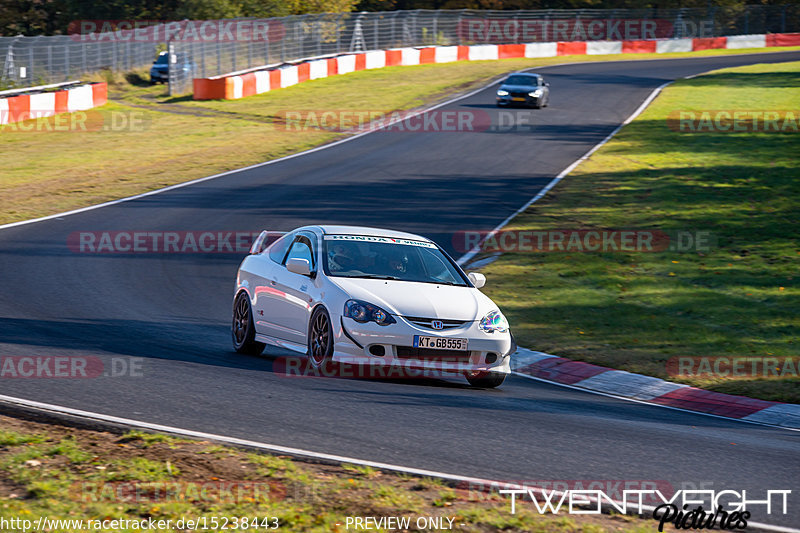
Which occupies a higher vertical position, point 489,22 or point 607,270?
point 489,22

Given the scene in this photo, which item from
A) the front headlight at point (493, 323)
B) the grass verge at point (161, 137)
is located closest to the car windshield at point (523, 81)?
the grass verge at point (161, 137)

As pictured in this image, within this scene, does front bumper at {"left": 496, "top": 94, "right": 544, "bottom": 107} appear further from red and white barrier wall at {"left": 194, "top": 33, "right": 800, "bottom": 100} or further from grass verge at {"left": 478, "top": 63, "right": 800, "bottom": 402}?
red and white barrier wall at {"left": 194, "top": 33, "right": 800, "bottom": 100}

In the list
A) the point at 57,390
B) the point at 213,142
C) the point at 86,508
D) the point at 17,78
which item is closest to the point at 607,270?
the point at 57,390

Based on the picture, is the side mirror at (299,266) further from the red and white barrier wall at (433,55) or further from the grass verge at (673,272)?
the red and white barrier wall at (433,55)

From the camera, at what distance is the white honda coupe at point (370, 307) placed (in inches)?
385

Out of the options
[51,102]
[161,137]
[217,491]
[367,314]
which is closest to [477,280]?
[367,314]

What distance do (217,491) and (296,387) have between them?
3292mm

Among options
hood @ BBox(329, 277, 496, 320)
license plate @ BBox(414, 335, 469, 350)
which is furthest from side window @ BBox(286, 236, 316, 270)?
license plate @ BBox(414, 335, 469, 350)

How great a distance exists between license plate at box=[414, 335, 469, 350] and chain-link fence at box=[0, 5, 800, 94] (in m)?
30.6

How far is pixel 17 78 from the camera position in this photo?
36688 millimetres

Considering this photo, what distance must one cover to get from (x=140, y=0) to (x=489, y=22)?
2304cm

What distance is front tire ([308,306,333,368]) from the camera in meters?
9.97

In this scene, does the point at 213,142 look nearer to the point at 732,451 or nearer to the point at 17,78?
the point at 17,78

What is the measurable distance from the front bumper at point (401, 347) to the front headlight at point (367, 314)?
0.04 metres
